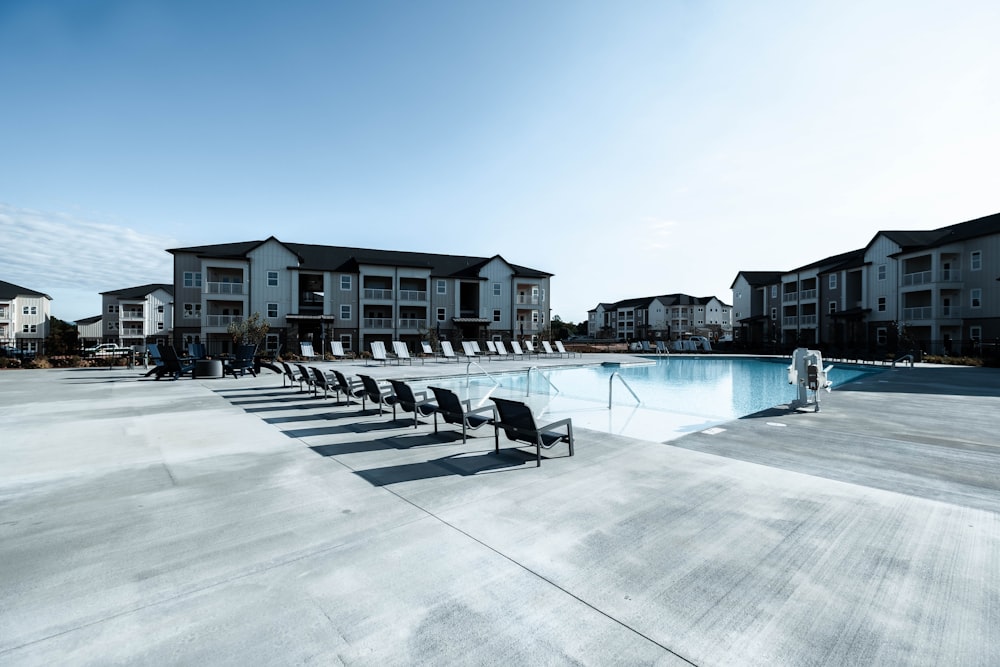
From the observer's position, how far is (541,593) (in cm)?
299

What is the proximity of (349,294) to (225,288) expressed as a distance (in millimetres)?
9702

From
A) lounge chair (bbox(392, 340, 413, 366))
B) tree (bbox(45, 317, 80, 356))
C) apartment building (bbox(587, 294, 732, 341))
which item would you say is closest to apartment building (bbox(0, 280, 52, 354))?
tree (bbox(45, 317, 80, 356))

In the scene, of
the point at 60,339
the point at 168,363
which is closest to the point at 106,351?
the point at 60,339

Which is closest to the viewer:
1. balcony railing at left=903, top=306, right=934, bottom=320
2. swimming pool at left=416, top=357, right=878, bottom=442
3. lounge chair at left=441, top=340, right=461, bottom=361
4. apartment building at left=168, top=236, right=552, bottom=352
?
swimming pool at left=416, top=357, right=878, bottom=442

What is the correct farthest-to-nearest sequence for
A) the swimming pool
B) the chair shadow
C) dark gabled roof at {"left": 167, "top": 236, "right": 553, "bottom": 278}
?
1. dark gabled roof at {"left": 167, "top": 236, "right": 553, "bottom": 278}
2. the swimming pool
3. the chair shadow

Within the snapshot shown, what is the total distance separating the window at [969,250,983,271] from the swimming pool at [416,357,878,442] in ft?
62.5

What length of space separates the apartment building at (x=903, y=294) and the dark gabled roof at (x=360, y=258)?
87.4 ft

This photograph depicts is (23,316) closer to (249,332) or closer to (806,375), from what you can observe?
(249,332)

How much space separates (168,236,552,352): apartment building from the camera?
36938 millimetres

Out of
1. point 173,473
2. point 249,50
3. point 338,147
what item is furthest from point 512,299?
point 173,473

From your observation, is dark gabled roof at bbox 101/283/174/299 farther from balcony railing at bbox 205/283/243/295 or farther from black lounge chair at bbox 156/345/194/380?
black lounge chair at bbox 156/345/194/380

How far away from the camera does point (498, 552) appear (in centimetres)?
355

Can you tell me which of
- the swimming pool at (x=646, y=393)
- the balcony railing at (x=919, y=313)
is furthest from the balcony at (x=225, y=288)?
the balcony railing at (x=919, y=313)

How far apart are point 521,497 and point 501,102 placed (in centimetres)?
1648
